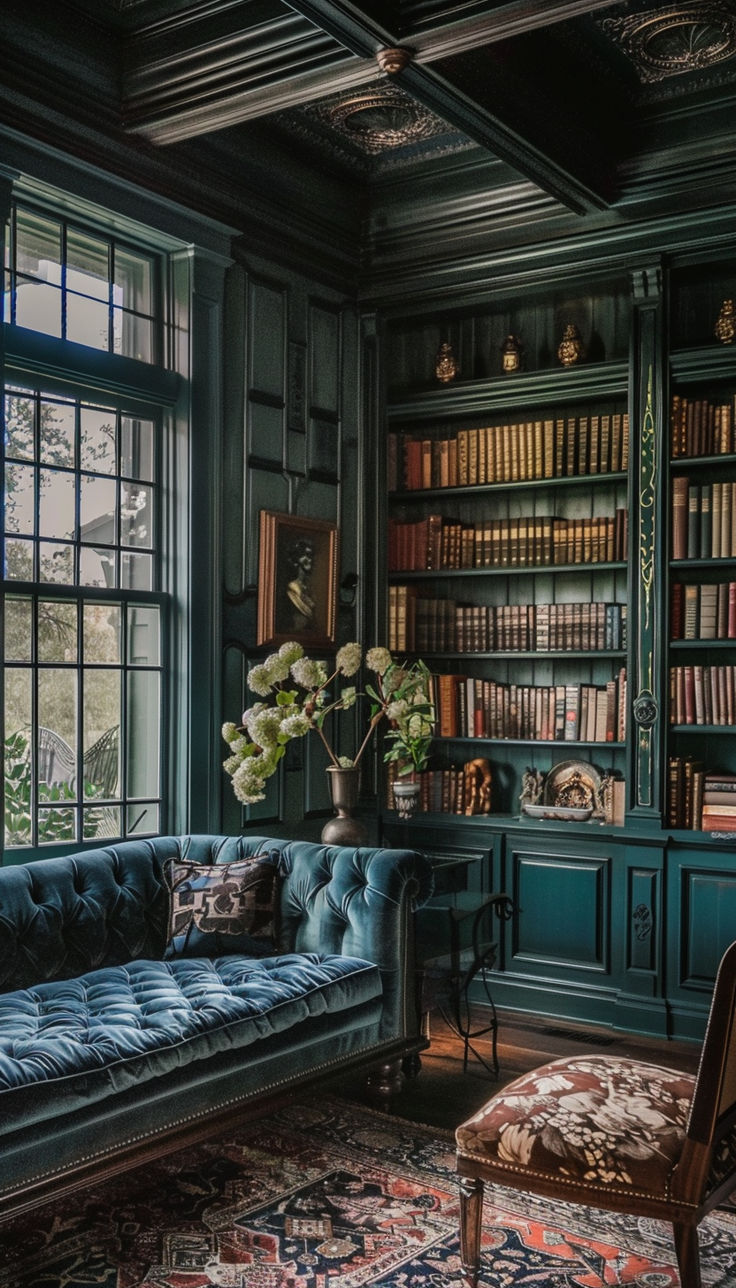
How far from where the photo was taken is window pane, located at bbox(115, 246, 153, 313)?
433 centimetres

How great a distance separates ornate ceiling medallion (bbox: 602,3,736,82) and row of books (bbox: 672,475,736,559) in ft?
4.93

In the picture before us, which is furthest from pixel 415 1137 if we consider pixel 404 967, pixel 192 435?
pixel 192 435

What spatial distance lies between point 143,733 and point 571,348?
2.43 meters

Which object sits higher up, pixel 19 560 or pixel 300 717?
pixel 19 560

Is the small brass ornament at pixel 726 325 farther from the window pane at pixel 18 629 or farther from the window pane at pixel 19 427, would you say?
the window pane at pixel 18 629

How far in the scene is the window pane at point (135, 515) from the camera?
4.34m

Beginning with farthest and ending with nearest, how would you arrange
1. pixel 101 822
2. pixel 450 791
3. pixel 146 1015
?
1. pixel 450 791
2. pixel 101 822
3. pixel 146 1015

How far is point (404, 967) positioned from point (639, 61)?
Answer: 3251 mm

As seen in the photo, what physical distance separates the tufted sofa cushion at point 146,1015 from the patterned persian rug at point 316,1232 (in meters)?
0.33

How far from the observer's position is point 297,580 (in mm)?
5012

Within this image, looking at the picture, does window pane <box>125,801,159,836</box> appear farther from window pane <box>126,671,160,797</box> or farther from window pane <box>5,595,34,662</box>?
window pane <box>5,595,34,662</box>

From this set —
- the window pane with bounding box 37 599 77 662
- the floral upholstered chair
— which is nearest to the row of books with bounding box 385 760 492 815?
the window pane with bounding box 37 599 77 662

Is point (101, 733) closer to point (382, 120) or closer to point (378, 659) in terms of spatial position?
point (378, 659)

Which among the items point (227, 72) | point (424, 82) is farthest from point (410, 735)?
point (227, 72)
